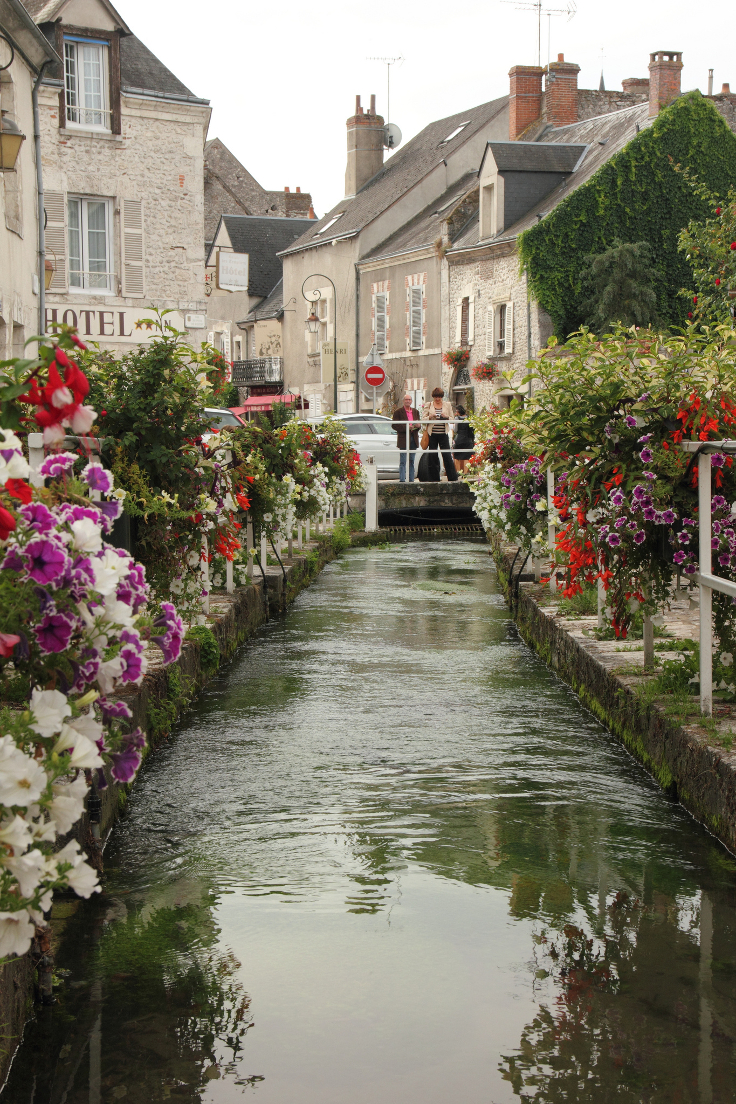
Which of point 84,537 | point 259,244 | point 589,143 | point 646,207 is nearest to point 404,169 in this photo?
point 589,143

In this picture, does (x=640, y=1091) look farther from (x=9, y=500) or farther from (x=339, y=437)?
(x=339, y=437)

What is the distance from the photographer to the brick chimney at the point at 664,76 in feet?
107

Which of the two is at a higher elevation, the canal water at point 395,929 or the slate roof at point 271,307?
the slate roof at point 271,307

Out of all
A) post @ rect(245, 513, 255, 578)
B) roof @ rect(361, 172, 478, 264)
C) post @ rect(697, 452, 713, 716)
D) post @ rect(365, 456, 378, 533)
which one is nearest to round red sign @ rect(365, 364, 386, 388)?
roof @ rect(361, 172, 478, 264)

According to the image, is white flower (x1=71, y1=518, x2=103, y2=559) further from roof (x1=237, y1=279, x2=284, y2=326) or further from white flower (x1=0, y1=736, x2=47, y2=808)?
roof (x1=237, y1=279, x2=284, y2=326)

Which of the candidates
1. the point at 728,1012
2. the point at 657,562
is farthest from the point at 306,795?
the point at 728,1012

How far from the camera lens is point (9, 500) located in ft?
8.88

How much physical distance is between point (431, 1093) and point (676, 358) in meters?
3.66

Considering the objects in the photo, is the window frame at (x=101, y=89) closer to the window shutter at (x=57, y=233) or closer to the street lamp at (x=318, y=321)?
the window shutter at (x=57, y=233)

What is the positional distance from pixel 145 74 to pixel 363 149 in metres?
24.2

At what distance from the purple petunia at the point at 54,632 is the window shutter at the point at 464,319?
1417 inches

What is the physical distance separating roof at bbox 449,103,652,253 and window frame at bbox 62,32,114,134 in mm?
12413

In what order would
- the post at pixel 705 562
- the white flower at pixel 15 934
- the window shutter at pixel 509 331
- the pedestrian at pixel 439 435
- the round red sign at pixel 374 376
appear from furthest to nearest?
the window shutter at pixel 509 331 < the round red sign at pixel 374 376 < the pedestrian at pixel 439 435 < the post at pixel 705 562 < the white flower at pixel 15 934

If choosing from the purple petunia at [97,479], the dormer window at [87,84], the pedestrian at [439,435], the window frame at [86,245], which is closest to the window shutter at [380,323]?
the pedestrian at [439,435]
